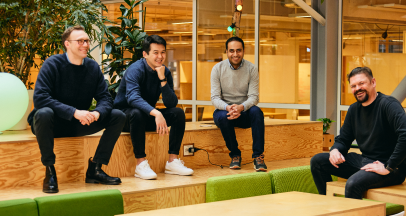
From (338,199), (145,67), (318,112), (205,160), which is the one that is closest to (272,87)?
(318,112)

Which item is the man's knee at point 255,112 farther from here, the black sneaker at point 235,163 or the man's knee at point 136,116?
the man's knee at point 136,116

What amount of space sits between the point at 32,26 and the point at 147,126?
1518mm

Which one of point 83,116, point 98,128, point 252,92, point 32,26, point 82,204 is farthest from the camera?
point 32,26

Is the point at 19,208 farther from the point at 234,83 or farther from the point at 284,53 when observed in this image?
the point at 284,53

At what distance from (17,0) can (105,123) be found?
1672 millimetres

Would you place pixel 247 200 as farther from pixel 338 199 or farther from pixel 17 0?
pixel 17 0

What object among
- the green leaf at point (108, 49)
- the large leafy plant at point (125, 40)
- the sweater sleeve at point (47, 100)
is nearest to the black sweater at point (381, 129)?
the sweater sleeve at point (47, 100)

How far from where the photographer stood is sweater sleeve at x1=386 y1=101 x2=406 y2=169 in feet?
8.42

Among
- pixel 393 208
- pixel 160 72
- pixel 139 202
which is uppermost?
pixel 160 72

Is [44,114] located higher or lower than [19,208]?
higher

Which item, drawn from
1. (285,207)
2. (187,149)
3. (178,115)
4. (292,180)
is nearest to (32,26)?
(178,115)

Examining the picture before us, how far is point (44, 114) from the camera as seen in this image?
9.15ft

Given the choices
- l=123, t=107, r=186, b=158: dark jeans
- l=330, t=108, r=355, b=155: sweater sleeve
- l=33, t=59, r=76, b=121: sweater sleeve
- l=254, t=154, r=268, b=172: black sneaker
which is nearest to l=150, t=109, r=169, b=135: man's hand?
l=123, t=107, r=186, b=158: dark jeans

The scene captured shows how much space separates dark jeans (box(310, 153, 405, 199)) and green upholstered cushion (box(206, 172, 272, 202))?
1.31 feet
